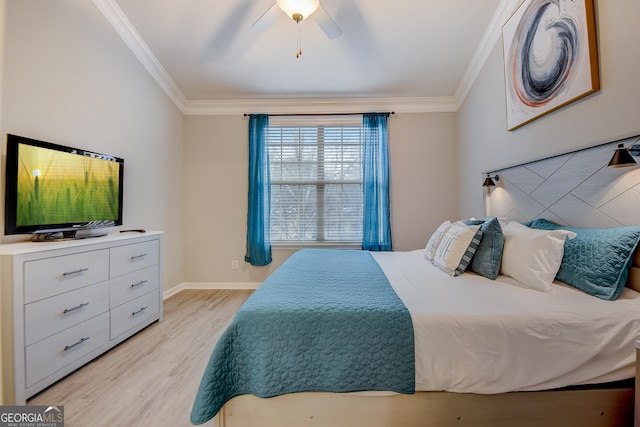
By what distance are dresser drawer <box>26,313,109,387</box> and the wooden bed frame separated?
→ 1233 millimetres

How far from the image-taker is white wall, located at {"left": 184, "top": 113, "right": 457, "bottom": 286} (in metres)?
3.45

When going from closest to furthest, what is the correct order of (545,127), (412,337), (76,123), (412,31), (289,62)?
(412,337)
(545,127)
(76,123)
(412,31)
(289,62)

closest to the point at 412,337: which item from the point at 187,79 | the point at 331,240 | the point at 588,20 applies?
the point at 588,20

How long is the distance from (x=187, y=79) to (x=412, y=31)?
2611 mm

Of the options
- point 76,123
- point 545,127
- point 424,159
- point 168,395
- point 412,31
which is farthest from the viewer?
point 424,159

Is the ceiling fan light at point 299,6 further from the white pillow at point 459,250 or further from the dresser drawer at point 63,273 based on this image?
the dresser drawer at point 63,273

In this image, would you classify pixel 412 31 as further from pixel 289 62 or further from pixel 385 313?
pixel 385 313

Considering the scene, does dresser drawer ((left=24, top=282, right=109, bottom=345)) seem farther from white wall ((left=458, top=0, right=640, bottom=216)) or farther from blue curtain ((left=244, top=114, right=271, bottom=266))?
white wall ((left=458, top=0, right=640, bottom=216))

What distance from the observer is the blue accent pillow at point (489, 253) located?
1.63 metres

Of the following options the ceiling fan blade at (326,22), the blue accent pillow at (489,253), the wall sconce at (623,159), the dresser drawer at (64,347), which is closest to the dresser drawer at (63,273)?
the dresser drawer at (64,347)

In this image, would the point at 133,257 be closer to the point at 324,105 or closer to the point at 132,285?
the point at 132,285

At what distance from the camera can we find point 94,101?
219 centimetres

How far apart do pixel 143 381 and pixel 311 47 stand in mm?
3165

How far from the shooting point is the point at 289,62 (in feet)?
9.32
